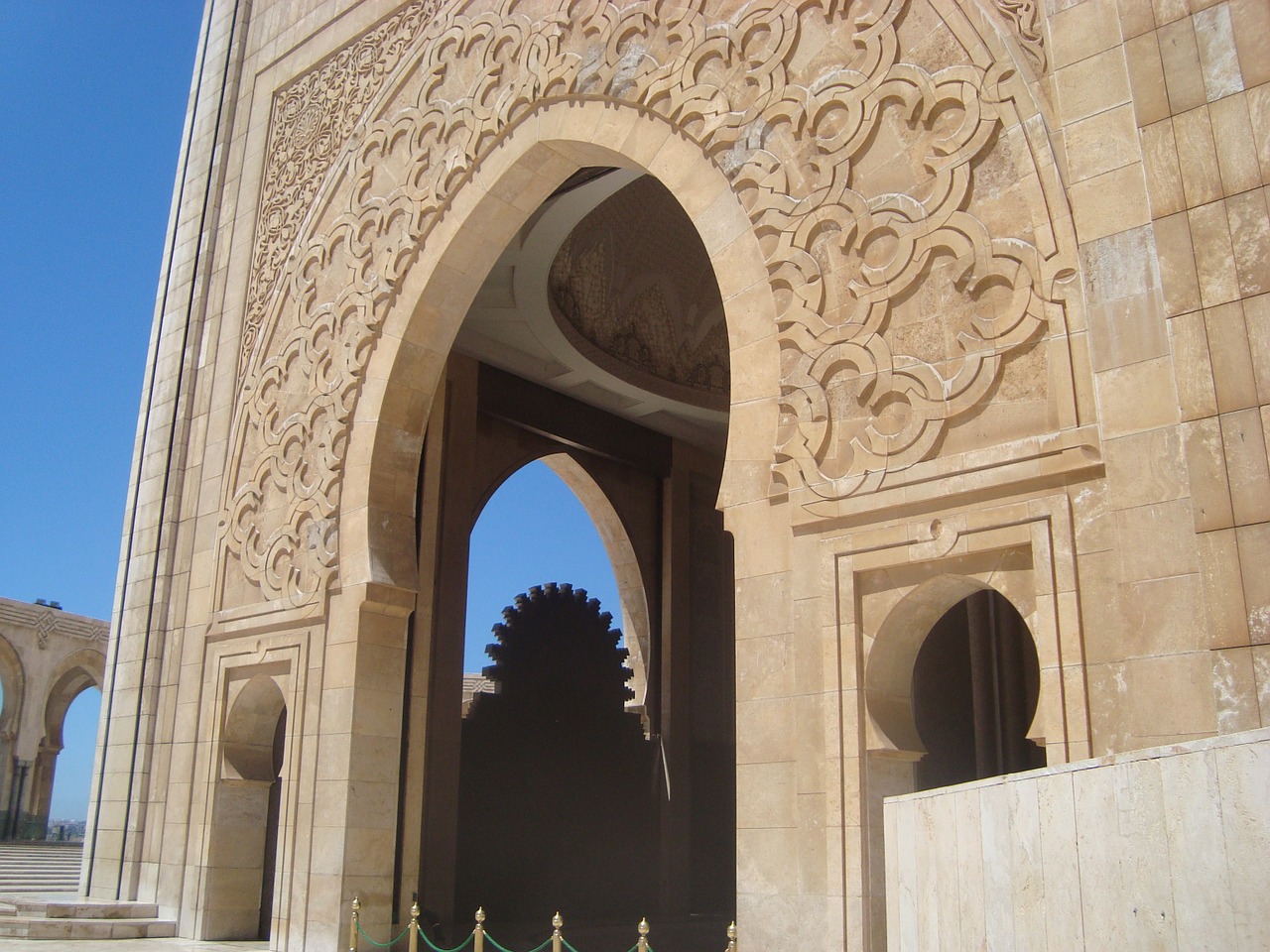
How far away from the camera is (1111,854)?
2424mm

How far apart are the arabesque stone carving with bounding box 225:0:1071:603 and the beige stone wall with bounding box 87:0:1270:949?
20mm

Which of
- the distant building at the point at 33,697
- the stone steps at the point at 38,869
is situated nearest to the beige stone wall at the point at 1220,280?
the stone steps at the point at 38,869

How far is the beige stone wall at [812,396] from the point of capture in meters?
3.83

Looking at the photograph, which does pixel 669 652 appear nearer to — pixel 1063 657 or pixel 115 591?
pixel 115 591

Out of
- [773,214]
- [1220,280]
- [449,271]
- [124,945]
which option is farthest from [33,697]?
[1220,280]

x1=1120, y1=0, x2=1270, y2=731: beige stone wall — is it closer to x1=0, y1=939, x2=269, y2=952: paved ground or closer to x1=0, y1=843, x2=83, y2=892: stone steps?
x1=0, y1=939, x2=269, y2=952: paved ground

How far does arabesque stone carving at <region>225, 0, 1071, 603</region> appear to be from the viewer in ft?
15.5

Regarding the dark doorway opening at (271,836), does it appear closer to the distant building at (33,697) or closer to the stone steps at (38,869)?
the stone steps at (38,869)

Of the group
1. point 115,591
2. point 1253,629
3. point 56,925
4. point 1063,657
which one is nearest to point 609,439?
point 115,591

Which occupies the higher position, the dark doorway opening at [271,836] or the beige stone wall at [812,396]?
the beige stone wall at [812,396]

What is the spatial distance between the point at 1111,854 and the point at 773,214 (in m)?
3.64

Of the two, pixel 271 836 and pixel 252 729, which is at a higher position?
pixel 252 729

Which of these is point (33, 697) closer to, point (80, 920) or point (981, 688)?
point (80, 920)

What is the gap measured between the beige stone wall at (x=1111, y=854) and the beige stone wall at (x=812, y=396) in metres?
1.06
